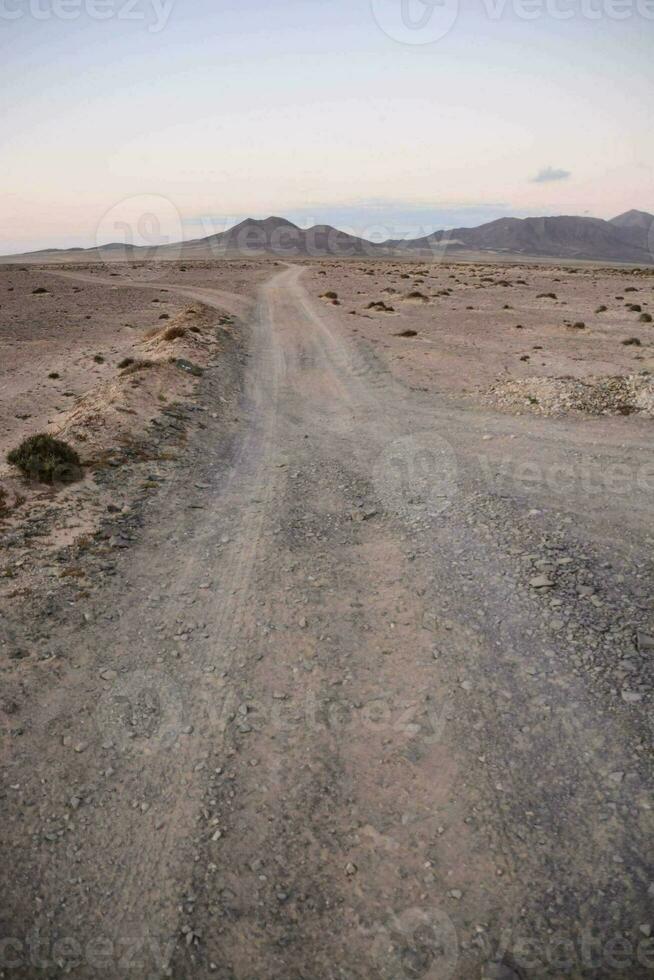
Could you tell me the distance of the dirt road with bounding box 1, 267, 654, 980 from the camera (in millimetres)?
4023

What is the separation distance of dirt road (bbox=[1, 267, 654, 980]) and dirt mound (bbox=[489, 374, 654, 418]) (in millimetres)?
6093

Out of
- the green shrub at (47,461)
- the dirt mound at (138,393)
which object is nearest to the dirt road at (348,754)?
the green shrub at (47,461)

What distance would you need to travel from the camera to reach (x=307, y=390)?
723 inches

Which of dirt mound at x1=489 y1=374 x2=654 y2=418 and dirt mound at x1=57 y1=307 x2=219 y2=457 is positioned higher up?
dirt mound at x1=57 y1=307 x2=219 y2=457

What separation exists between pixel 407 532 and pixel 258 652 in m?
3.62

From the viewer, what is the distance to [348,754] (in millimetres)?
5367

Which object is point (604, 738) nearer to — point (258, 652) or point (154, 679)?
point (258, 652)

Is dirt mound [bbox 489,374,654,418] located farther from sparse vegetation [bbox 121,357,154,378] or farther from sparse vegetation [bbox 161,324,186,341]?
sparse vegetation [bbox 161,324,186,341]

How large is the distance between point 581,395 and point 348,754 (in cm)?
1367

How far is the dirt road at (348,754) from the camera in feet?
13.2

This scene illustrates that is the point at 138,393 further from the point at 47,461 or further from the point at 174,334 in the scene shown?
the point at 174,334

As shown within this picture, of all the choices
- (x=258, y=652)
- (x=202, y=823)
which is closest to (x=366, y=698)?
(x=258, y=652)

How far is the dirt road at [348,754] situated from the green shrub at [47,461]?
6.68ft

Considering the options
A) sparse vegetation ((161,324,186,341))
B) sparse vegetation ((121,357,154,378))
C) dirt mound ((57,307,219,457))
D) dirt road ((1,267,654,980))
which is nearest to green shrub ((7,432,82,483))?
dirt mound ((57,307,219,457))
